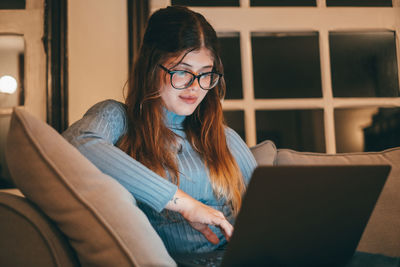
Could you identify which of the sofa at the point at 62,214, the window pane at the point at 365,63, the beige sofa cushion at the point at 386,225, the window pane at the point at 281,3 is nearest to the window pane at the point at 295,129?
the window pane at the point at 365,63

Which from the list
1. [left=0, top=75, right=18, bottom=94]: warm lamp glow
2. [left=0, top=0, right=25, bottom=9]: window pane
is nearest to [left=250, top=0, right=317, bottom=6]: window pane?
[left=0, top=0, right=25, bottom=9]: window pane

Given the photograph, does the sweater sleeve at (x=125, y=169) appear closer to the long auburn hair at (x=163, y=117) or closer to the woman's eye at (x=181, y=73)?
the long auburn hair at (x=163, y=117)

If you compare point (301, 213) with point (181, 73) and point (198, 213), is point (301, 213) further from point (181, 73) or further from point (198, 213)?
point (181, 73)

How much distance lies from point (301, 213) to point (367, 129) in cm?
160

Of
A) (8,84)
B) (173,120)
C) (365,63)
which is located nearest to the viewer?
(173,120)

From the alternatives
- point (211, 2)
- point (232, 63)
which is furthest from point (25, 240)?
point (211, 2)

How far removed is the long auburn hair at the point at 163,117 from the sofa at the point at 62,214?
1.31 ft

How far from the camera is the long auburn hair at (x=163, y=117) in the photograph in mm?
1126

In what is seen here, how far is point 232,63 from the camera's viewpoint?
1.92 meters

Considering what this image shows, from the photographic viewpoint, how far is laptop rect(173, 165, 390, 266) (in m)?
0.57

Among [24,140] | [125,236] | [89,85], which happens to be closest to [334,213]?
A: [125,236]

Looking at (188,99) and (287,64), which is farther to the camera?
(287,64)

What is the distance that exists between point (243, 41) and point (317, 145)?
0.69 metres

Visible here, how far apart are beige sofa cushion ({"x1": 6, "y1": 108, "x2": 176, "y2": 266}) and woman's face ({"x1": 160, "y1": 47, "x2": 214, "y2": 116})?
55cm
